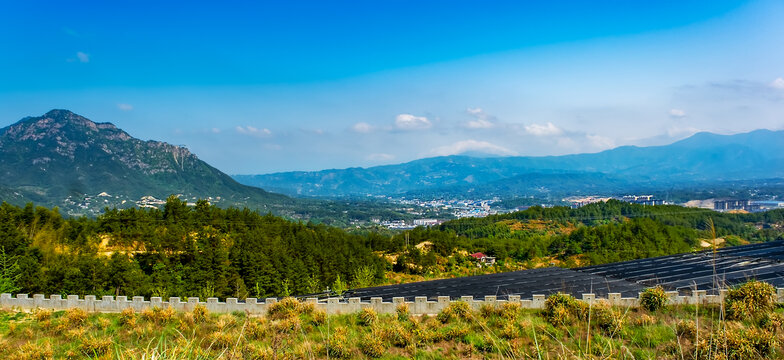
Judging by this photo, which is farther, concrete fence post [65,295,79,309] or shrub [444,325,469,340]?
concrete fence post [65,295,79,309]

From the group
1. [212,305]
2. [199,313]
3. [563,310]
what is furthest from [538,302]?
[212,305]

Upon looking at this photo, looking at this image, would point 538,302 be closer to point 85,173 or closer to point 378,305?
point 378,305

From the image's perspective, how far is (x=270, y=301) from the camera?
16.5 metres

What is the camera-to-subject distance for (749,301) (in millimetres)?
11477

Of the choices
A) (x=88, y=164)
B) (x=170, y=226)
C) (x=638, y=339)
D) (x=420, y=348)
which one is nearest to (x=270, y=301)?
(x=420, y=348)

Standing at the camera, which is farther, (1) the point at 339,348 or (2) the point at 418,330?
(2) the point at 418,330

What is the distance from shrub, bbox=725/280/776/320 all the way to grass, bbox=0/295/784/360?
20cm

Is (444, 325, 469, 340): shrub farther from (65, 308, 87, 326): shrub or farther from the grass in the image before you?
(65, 308, 87, 326): shrub

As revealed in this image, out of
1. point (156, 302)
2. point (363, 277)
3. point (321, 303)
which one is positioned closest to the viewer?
point (321, 303)

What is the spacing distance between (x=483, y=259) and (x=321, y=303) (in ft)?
111

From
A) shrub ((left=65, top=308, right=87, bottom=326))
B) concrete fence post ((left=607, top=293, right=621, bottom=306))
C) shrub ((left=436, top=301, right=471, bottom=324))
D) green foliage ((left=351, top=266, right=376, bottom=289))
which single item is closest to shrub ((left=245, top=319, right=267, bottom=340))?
shrub ((left=436, top=301, right=471, bottom=324))

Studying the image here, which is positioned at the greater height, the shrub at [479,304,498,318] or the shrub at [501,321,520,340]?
the shrub at [501,321,520,340]

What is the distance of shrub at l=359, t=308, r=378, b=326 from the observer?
14422 millimetres

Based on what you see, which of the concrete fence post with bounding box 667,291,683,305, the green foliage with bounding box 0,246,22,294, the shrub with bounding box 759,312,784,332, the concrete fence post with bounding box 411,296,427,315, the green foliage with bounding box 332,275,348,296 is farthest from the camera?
the green foliage with bounding box 0,246,22,294
